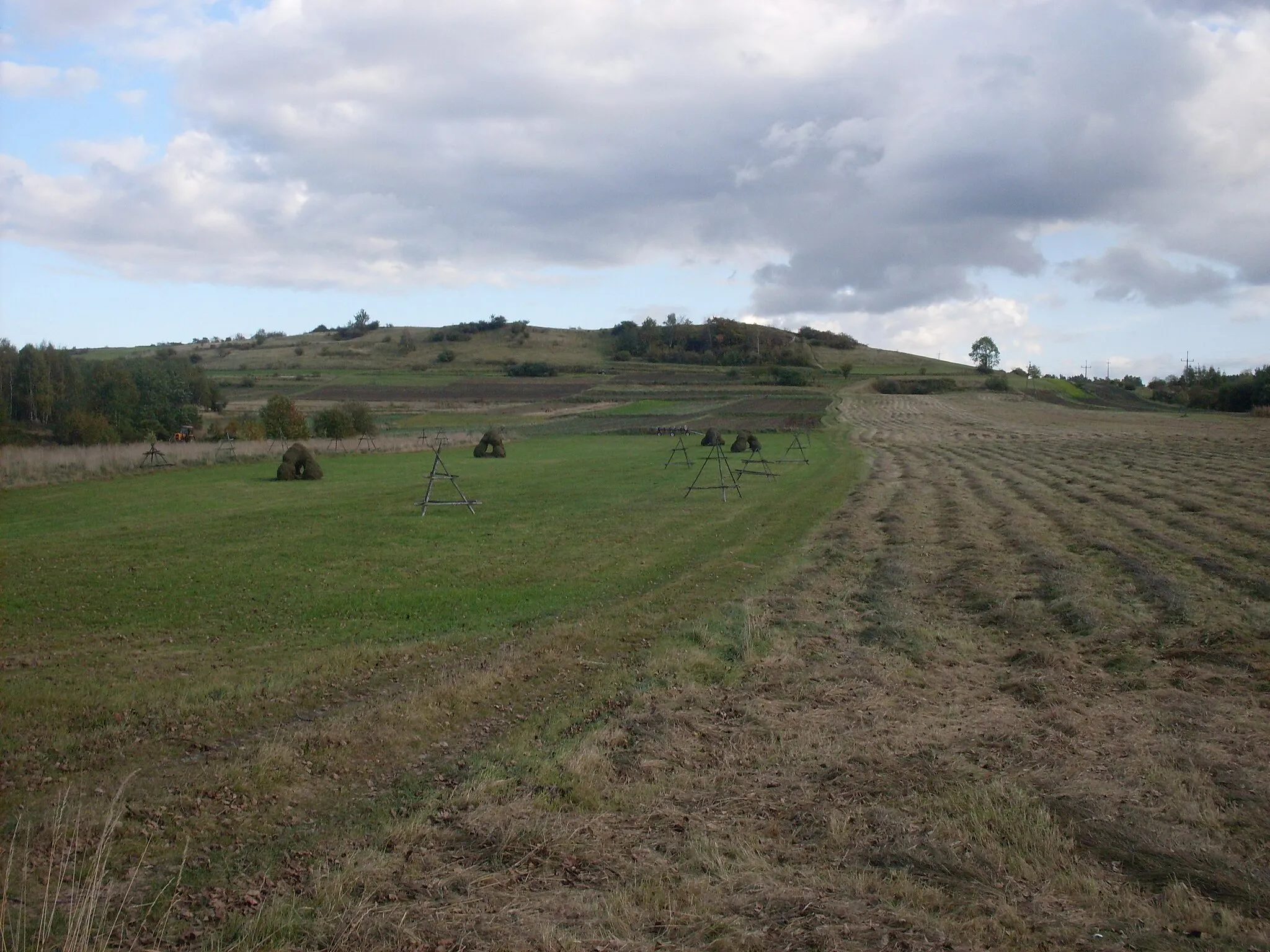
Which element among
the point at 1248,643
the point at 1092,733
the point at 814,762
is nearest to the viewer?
the point at 814,762

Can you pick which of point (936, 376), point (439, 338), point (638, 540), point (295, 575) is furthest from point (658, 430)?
point (439, 338)

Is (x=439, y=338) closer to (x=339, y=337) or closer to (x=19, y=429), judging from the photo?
(x=339, y=337)

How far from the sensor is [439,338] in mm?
138750

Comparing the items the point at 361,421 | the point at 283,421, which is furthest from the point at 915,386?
the point at 283,421

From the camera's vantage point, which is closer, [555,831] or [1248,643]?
[555,831]

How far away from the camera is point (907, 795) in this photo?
645cm

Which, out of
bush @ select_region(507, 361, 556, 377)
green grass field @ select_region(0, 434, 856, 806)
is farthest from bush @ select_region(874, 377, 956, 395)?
green grass field @ select_region(0, 434, 856, 806)

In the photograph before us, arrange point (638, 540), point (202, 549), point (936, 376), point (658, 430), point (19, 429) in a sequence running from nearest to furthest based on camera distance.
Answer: point (202, 549)
point (638, 540)
point (19, 429)
point (658, 430)
point (936, 376)

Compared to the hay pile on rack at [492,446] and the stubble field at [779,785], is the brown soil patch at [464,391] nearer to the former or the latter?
the hay pile on rack at [492,446]

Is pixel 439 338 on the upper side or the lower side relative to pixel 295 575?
upper

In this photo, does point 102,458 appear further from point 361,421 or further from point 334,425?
point 361,421

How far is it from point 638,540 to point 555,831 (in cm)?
1242

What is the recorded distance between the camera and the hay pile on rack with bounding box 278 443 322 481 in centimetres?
3419

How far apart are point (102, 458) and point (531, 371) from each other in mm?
76941
